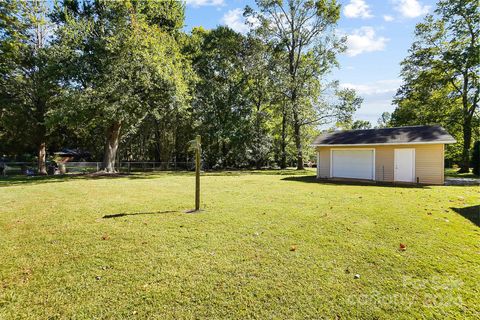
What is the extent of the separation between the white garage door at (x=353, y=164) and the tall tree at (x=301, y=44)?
327 inches

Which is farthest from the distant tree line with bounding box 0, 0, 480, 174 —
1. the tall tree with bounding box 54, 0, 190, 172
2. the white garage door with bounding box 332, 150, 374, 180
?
the white garage door with bounding box 332, 150, 374, 180

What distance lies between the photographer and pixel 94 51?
16734 millimetres

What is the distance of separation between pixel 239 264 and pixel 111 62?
1708 cm

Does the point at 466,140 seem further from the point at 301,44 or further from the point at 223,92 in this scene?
the point at 223,92

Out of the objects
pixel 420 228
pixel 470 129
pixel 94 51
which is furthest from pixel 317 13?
pixel 420 228

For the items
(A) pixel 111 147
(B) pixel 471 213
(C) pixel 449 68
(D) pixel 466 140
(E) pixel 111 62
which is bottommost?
(B) pixel 471 213

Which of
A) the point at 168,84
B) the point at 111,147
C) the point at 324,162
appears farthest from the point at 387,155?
the point at 111,147

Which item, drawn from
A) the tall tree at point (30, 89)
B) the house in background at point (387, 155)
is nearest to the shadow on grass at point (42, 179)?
the tall tree at point (30, 89)

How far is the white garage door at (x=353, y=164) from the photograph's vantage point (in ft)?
49.2

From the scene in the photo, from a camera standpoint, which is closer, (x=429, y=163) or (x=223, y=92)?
(x=429, y=163)

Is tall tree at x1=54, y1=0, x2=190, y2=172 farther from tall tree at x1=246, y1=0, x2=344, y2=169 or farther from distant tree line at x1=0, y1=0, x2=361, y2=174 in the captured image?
tall tree at x1=246, y1=0, x2=344, y2=169

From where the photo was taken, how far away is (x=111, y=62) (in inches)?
647

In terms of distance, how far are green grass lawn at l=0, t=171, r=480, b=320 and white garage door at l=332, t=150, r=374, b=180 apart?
29.8 ft

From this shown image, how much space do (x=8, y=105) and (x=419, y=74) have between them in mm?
33817
